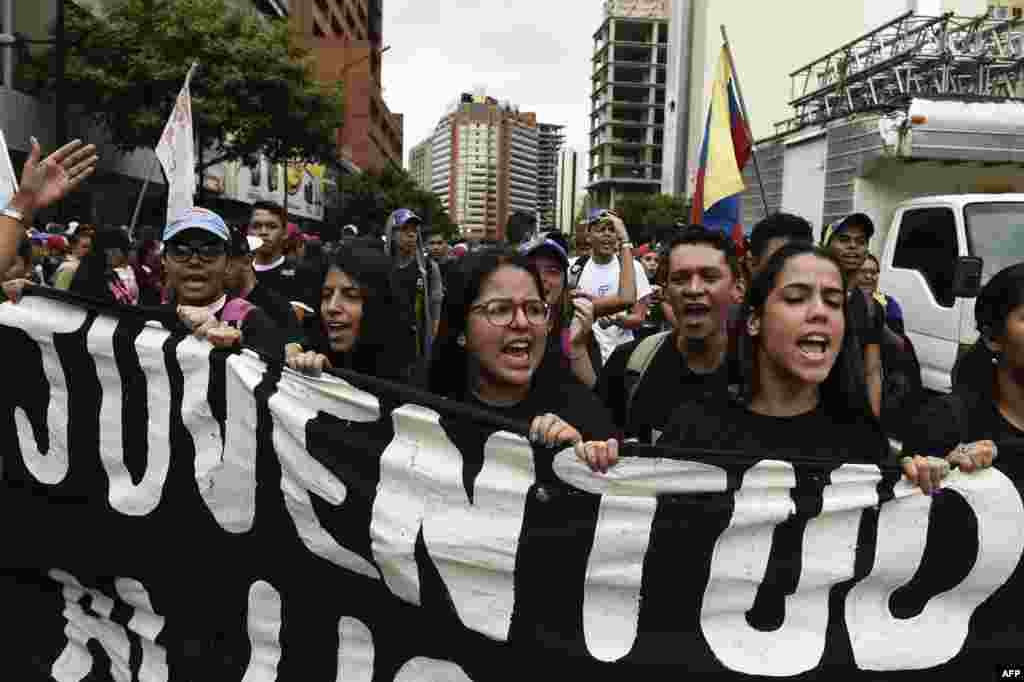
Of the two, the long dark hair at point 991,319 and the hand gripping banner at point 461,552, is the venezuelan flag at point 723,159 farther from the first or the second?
the hand gripping banner at point 461,552

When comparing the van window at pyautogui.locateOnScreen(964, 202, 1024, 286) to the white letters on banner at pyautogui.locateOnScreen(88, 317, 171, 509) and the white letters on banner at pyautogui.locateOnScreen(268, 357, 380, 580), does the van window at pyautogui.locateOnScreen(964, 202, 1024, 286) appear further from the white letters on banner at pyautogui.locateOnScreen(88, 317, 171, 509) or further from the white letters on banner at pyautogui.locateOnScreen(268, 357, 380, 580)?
the white letters on banner at pyautogui.locateOnScreen(88, 317, 171, 509)

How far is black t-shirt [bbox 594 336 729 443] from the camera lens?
333cm

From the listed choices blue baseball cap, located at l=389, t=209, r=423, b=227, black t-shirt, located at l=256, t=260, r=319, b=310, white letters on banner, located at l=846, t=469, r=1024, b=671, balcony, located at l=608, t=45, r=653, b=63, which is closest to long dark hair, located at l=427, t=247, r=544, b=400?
white letters on banner, located at l=846, t=469, r=1024, b=671

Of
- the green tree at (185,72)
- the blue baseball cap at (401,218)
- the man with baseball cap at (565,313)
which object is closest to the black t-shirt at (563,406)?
the man with baseball cap at (565,313)

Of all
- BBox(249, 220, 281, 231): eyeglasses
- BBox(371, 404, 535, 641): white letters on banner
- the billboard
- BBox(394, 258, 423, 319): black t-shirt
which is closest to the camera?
BBox(371, 404, 535, 641): white letters on banner

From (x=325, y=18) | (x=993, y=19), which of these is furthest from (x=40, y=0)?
(x=325, y=18)

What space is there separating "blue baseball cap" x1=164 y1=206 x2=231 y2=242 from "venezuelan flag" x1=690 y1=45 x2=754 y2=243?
148 inches

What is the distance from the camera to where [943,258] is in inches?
313

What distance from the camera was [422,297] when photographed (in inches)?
297

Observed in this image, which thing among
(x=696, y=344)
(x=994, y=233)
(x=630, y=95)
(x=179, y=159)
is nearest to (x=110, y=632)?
(x=696, y=344)

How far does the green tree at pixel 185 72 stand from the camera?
24.6 metres

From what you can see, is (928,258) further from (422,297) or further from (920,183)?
(422,297)

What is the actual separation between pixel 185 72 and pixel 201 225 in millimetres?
22865

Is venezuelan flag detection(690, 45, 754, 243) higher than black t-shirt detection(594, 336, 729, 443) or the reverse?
higher
